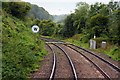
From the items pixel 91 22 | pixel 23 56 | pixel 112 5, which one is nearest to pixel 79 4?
pixel 112 5

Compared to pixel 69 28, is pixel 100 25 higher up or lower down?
higher up

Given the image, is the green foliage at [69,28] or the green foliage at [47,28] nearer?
the green foliage at [69,28]

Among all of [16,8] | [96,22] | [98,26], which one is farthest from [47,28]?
[16,8]

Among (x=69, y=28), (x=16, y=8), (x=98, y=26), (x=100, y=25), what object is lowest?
(x=69, y=28)

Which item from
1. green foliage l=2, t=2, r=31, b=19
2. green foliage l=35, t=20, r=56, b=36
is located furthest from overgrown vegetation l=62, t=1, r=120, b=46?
green foliage l=2, t=2, r=31, b=19

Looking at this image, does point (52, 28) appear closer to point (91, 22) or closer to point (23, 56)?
point (91, 22)

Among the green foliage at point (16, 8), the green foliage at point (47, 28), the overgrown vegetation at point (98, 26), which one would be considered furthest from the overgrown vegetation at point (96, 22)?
the green foliage at point (16, 8)

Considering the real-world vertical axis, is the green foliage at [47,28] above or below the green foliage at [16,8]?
below

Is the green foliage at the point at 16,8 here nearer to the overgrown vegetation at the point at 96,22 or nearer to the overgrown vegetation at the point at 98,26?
the overgrown vegetation at the point at 98,26

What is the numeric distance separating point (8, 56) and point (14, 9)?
569 inches

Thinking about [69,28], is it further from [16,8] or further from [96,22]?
[16,8]

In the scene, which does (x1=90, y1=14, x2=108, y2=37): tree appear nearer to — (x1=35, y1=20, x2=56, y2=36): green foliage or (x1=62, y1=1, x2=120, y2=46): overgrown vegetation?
(x1=62, y1=1, x2=120, y2=46): overgrown vegetation

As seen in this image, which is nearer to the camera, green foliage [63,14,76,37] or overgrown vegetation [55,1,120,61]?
overgrown vegetation [55,1,120,61]

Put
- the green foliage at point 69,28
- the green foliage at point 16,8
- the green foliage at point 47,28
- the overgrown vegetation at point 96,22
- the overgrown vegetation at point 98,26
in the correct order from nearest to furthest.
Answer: the green foliage at point 16,8 < the overgrown vegetation at point 98,26 < the overgrown vegetation at point 96,22 < the green foliage at point 69,28 < the green foliage at point 47,28
